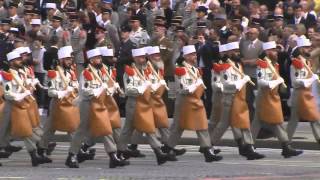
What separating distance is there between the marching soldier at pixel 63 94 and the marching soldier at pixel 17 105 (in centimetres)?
47

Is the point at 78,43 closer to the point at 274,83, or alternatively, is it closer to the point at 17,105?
the point at 17,105

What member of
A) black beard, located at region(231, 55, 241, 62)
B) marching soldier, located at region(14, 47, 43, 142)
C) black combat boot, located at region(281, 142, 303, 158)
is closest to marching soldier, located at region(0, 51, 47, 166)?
marching soldier, located at region(14, 47, 43, 142)

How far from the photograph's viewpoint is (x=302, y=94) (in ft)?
68.6

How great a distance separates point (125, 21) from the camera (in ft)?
86.8

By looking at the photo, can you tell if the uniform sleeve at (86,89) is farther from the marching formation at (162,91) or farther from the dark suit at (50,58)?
the dark suit at (50,58)

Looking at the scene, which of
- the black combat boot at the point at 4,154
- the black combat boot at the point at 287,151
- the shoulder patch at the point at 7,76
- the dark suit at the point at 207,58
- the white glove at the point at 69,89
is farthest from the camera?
the dark suit at the point at 207,58

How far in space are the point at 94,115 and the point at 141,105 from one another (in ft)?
3.07

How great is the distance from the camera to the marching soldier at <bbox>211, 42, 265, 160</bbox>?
20.2 metres

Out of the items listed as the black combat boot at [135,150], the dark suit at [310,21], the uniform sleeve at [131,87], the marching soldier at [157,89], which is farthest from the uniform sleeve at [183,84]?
the dark suit at [310,21]

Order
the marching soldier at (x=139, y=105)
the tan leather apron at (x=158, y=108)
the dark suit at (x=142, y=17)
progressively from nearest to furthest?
the marching soldier at (x=139, y=105) < the tan leather apron at (x=158, y=108) < the dark suit at (x=142, y=17)

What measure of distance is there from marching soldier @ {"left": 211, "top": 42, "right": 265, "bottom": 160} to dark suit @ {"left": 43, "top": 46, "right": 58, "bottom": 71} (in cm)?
284

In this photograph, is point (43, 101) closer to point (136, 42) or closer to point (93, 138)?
point (136, 42)

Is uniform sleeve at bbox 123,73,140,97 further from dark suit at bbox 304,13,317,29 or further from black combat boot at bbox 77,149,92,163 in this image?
dark suit at bbox 304,13,317,29

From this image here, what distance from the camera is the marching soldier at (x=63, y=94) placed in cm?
1998
